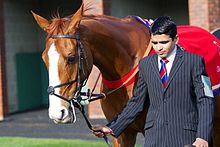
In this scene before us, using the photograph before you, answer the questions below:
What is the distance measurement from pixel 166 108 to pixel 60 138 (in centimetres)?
806

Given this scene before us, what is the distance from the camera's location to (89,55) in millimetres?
5402

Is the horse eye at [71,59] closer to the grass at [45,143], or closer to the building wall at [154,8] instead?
the grass at [45,143]

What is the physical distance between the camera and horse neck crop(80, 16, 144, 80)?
5.64 meters

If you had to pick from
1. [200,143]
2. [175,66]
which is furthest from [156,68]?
[200,143]

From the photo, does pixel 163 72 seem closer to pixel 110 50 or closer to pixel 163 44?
pixel 163 44

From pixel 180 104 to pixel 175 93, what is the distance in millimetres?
93

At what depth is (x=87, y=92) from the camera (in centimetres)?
559

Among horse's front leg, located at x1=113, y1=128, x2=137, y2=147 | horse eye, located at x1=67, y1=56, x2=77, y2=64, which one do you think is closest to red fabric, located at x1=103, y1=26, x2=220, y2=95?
horse's front leg, located at x1=113, y1=128, x2=137, y2=147

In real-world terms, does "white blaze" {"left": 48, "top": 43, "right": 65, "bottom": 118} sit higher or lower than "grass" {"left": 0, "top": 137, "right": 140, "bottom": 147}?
higher

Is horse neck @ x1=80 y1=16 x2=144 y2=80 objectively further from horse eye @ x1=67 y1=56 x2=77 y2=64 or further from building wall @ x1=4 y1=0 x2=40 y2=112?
building wall @ x1=4 y1=0 x2=40 y2=112

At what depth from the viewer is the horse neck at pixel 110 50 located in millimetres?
5637

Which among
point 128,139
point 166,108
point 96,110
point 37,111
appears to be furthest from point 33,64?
point 166,108

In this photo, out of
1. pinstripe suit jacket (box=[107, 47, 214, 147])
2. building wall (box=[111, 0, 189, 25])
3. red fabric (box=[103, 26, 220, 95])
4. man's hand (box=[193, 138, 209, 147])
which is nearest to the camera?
man's hand (box=[193, 138, 209, 147])

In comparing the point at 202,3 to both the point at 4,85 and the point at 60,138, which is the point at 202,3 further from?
the point at 4,85
